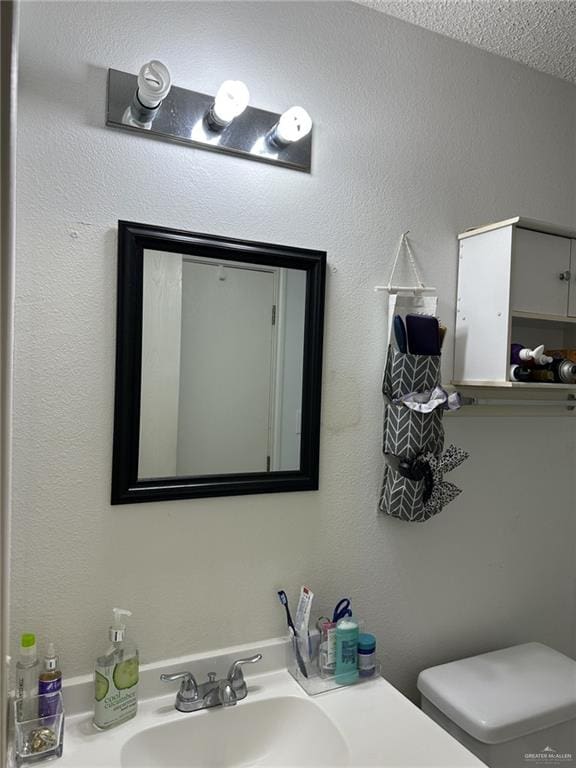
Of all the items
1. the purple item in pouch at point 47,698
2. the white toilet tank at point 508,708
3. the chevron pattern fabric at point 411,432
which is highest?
the chevron pattern fabric at point 411,432

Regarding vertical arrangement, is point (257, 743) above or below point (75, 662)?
below

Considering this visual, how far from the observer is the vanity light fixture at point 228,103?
3.48ft

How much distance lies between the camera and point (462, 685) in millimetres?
1285

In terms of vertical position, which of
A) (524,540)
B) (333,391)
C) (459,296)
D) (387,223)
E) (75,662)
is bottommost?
(75,662)

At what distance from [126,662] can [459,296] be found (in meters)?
1.19

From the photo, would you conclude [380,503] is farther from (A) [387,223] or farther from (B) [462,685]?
(A) [387,223]

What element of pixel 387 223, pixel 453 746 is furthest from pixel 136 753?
pixel 387 223

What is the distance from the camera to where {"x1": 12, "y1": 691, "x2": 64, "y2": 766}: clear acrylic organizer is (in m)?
0.91

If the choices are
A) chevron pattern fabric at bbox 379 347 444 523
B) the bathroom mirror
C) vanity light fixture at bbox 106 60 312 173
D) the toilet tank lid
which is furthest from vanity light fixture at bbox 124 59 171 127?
the toilet tank lid

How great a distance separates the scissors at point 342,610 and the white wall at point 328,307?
4 centimetres

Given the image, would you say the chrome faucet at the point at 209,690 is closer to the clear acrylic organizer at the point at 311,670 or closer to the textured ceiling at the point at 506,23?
the clear acrylic organizer at the point at 311,670

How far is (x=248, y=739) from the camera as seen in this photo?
111 centimetres

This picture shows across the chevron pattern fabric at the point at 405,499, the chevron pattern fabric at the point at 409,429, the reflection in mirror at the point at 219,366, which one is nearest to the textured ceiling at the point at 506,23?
the reflection in mirror at the point at 219,366

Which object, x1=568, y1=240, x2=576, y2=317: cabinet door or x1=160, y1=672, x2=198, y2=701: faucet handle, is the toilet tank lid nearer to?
x1=160, y1=672, x2=198, y2=701: faucet handle
